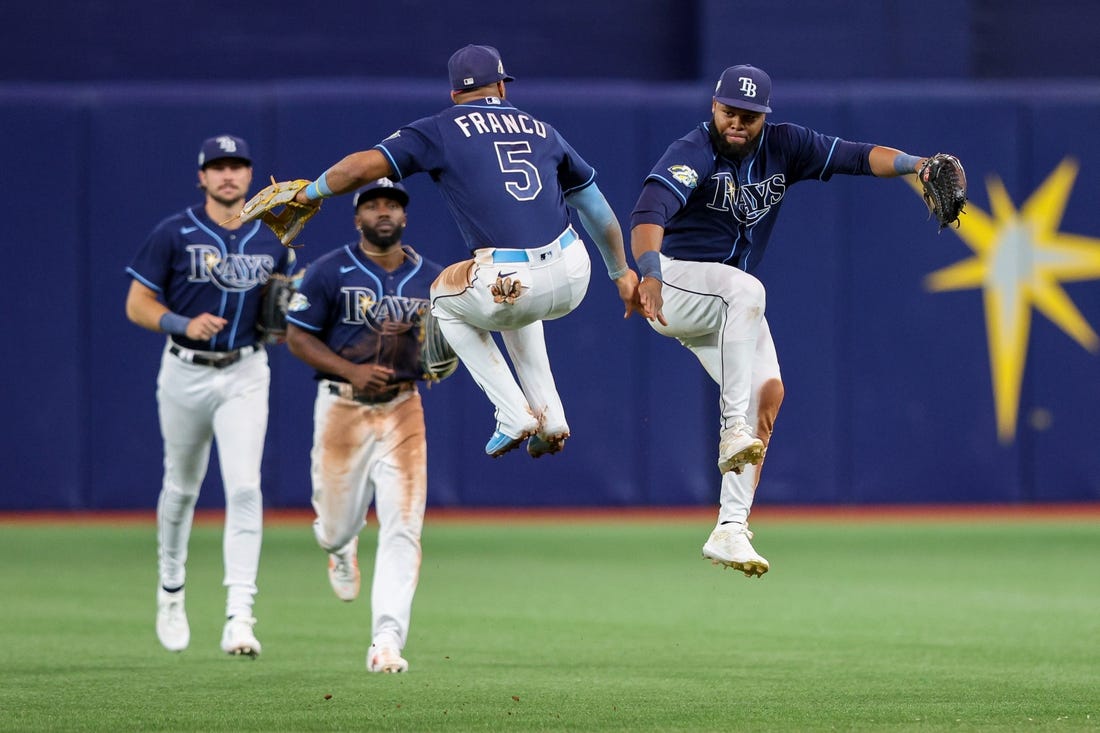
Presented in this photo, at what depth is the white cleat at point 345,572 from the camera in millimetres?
9656

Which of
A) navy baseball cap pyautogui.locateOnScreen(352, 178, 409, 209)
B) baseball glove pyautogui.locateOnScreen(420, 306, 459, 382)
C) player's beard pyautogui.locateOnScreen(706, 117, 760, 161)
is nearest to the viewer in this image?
player's beard pyautogui.locateOnScreen(706, 117, 760, 161)

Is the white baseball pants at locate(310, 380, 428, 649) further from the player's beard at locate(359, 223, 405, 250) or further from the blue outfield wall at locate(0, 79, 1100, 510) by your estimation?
the blue outfield wall at locate(0, 79, 1100, 510)

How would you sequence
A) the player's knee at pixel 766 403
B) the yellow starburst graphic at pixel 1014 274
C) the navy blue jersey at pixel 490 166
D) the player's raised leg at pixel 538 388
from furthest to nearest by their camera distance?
the yellow starburst graphic at pixel 1014 274 → the player's knee at pixel 766 403 → the player's raised leg at pixel 538 388 → the navy blue jersey at pixel 490 166

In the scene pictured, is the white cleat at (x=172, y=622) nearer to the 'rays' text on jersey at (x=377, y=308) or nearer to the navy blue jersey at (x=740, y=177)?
the 'rays' text on jersey at (x=377, y=308)

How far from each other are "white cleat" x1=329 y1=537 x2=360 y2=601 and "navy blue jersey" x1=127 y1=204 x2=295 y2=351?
130 cm

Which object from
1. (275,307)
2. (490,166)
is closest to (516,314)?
(490,166)

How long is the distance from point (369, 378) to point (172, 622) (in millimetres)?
1781

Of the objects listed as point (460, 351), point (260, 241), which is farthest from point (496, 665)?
point (260, 241)

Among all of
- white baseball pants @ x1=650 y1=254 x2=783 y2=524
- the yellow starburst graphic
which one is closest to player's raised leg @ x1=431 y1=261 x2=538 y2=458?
white baseball pants @ x1=650 y1=254 x2=783 y2=524

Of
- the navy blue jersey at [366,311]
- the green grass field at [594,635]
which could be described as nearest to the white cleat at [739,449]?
the green grass field at [594,635]

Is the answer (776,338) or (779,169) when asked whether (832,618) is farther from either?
(776,338)

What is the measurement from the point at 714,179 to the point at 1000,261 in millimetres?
9553

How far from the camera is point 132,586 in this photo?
11.9m

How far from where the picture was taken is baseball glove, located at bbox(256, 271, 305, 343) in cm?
932
